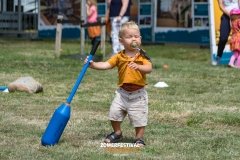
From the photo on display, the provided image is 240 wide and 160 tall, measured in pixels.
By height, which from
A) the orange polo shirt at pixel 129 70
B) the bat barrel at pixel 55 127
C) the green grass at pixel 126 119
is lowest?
the green grass at pixel 126 119

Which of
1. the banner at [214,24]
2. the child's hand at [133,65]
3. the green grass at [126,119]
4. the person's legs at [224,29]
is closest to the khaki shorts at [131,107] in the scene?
the green grass at [126,119]

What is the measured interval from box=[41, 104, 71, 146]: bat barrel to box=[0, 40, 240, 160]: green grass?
0.06 meters

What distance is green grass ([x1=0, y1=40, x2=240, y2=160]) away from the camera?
5.26 metres

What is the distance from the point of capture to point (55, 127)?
546 cm

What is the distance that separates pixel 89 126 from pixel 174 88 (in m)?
3.56

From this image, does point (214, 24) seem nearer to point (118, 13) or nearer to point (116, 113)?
point (118, 13)

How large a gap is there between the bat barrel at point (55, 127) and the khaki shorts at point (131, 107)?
1.38 feet

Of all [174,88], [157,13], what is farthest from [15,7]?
[174,88]

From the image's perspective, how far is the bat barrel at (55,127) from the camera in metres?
5.41

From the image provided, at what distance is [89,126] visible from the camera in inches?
254

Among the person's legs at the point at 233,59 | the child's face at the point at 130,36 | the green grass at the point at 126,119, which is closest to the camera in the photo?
the green grass at the point at 126,119

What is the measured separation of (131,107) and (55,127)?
70cm

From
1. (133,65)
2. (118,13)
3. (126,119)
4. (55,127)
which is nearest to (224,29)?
(118,13)

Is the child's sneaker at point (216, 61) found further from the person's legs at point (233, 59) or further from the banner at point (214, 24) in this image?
the person's legs at point (233, 59)
